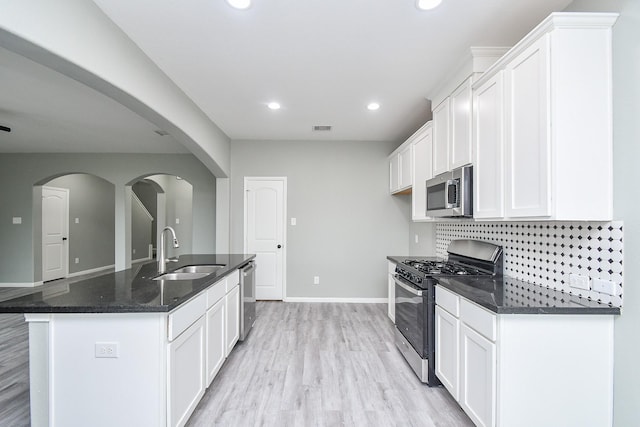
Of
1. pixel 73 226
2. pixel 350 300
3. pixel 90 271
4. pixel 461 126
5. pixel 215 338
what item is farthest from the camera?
pixel 90 271

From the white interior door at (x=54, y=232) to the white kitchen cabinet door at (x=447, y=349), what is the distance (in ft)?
24.9

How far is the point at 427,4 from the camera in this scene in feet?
5.84

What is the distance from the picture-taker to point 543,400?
5.07ft

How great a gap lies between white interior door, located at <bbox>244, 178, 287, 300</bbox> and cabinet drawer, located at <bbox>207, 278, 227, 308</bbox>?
88.4 inches

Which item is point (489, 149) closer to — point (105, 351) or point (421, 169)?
point (421, 169)

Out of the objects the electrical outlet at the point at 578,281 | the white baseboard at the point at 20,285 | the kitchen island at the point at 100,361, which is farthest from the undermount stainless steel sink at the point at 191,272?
the white baseboard at the point at 20,285

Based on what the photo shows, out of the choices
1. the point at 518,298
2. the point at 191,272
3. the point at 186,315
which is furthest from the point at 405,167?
the point at 186,315

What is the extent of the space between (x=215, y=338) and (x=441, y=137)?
8.92ft

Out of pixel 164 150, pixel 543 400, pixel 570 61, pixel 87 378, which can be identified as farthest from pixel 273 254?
pixel 570 61

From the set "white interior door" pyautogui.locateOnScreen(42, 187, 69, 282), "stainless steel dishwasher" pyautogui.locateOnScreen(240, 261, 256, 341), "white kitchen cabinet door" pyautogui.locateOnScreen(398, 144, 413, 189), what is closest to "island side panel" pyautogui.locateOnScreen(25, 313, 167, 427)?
"stainless steel dishwasher" pyautogui.locateOnScreen(240, 261, 256, 341)

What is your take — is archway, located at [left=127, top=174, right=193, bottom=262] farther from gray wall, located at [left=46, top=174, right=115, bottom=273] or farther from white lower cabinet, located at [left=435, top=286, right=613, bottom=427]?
white lower cabinet, located at [left=435, top=286, right=613, bottom=427]

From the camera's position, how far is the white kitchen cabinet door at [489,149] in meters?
1.95

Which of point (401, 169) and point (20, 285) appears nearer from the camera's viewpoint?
point (401, 169)

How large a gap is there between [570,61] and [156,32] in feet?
8.51
